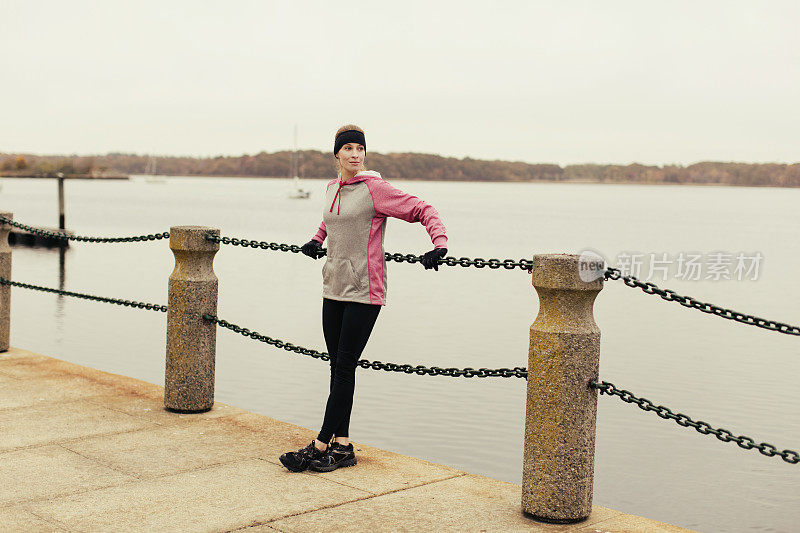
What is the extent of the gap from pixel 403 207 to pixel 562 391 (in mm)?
1316

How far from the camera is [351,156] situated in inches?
199

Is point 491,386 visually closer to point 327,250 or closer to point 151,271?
point 327,250

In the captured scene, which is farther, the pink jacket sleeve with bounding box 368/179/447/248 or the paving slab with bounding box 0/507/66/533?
the pink jacket sleeve with bounding box 368/179/447/248

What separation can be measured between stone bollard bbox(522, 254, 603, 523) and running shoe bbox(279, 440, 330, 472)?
4.28 ft

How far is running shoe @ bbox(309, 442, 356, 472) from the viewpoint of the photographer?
5070 millimetres

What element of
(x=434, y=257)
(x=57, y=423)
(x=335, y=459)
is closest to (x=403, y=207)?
(x=434, y=257)

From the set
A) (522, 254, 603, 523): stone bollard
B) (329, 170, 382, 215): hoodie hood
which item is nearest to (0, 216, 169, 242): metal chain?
(329, 170, 382, 215): hoodie hood

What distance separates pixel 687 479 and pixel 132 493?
7.97 m

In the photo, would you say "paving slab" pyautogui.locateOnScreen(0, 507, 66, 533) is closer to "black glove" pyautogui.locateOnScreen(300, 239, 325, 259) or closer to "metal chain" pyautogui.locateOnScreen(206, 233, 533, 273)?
"metal chain" pyautogui.locateOnScreen(206, 233, 533, 273)

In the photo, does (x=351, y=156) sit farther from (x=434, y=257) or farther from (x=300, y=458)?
(x=300, y=458)

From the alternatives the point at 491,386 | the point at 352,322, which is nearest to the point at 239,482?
the point at 352,322

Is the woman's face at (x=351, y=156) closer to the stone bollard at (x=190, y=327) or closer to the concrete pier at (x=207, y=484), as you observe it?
the stone bollard at (x=190, y=327)

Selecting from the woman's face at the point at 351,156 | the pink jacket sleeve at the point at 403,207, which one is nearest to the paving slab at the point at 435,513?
the pink jacket sleeve at the point at 403,207

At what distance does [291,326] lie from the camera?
21.9m
